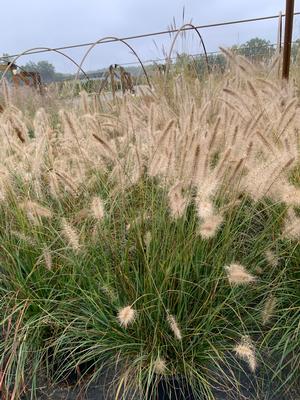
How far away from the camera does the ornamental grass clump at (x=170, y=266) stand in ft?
5.04

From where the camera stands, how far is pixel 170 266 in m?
1.53

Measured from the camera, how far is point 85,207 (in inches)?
76.3

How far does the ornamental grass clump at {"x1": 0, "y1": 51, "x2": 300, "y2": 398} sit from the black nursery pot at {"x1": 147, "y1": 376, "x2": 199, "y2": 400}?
25 millimetres

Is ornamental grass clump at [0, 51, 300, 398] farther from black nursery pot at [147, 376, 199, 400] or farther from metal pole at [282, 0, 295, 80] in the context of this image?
metal pole at [282, 0, 295, 80]

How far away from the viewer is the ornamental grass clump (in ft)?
5.04

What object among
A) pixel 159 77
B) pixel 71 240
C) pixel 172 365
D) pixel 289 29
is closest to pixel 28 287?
pixel 71 240

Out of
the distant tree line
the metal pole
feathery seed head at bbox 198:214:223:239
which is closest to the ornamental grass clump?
feathery seed head at bbox 198:214:223:239

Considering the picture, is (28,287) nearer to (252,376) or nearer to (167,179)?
(167,179)

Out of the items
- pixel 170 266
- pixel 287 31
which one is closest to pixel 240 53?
pixel 287 31

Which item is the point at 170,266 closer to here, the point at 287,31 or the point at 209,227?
the point at 209,227

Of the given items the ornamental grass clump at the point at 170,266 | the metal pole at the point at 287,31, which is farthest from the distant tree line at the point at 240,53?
the ornamental grass clump at the point at 170,266

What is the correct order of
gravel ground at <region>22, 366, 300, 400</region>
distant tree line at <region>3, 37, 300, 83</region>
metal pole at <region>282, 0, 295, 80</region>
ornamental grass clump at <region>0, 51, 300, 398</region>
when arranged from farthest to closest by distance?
distant tree line at <region>3, 37, 300, 83</region> < metal pole at <region>282, 0, 295, 80</region> < gravel ground at <region>22, 366, 300, 400</region> < ornamental grass clump at <region>0, 51, 300, 398</region>

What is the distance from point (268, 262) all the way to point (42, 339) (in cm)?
92

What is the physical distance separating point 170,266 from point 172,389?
45 centimetres
